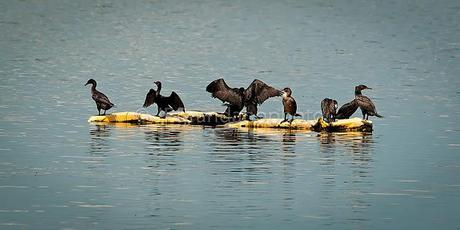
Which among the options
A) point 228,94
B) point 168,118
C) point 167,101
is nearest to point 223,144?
point 168,118

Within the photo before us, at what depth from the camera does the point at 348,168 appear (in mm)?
29406

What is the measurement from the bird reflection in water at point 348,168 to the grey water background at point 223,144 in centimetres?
4

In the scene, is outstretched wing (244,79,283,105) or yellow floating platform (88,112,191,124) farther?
outstretched wing (244,79,283,105)

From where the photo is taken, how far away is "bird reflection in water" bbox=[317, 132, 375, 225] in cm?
2570

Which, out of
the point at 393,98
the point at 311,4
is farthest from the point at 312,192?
the point at 311,4

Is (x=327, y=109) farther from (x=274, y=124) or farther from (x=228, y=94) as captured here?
(x=228, y=94)

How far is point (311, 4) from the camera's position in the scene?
115688 millimetres

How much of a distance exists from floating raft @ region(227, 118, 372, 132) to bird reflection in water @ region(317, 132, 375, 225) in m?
0.35

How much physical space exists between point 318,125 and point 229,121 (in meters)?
3.07

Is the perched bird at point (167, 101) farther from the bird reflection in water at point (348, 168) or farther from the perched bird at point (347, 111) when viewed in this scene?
the bird reflection in water at point (348, 168)

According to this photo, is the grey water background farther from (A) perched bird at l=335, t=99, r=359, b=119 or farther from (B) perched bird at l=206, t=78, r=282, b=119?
(B) perched bird at l=206, t=78, r=282, b=119

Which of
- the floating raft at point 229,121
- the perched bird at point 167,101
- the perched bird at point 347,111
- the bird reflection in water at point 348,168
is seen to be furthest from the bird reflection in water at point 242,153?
the perched bird at point 347,111

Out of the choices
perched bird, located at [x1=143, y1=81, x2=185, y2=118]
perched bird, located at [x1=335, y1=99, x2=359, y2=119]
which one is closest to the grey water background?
perched bird, located at [x1=335, y1=99, x2=359, y2=119]

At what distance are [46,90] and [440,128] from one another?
15.8 m
